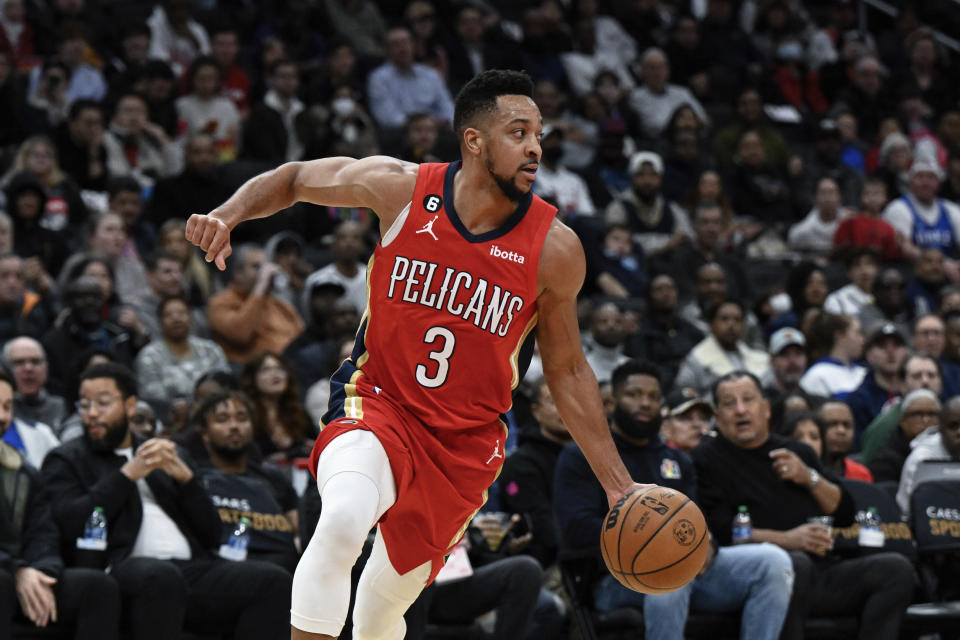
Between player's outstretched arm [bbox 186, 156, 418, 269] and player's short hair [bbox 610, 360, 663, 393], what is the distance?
10.2 feet

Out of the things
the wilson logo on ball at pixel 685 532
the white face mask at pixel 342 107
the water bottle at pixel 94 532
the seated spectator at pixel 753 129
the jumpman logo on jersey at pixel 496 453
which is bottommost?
the water bottle at pixel 94 532

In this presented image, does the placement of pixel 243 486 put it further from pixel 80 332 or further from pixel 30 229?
pixel 30 229

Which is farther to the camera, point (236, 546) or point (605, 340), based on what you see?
point (605, 340)

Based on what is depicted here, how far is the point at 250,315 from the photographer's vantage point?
10.6 meters

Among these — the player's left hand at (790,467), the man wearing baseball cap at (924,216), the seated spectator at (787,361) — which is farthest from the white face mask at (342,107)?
the player's left hand at (790,467)

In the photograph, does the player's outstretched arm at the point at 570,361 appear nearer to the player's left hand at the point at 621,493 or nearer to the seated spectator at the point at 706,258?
the player's left hand at the point at 621,493

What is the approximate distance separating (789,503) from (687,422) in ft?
3.67

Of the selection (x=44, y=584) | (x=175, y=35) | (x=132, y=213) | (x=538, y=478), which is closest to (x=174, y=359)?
(x=132, y=213)

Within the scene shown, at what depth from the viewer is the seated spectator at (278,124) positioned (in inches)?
509

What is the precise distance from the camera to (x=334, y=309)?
1038 cm

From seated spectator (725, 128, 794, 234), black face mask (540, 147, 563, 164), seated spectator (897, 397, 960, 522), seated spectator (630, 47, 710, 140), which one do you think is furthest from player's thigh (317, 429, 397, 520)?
seated spectator (630, 47, 710, 140)

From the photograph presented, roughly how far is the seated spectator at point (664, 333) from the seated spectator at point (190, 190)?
373 cm

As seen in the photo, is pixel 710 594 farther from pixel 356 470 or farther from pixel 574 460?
pixel 356 470

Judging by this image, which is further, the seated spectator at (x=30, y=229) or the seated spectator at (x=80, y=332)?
the seated spectator at (x=30, y=229)
